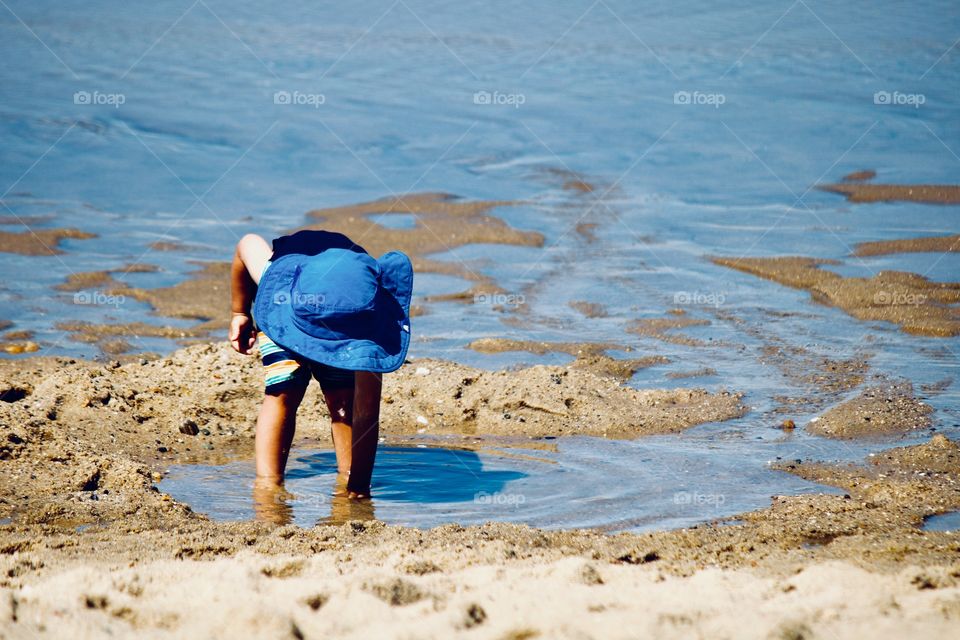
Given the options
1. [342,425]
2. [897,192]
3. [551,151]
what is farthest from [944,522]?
[551,151]

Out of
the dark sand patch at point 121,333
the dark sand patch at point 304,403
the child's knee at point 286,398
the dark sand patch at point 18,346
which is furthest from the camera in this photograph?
the dark sand patch at point 121,333

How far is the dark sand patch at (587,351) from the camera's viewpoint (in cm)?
Result: 742

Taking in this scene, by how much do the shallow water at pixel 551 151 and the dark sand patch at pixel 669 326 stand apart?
0.15 m

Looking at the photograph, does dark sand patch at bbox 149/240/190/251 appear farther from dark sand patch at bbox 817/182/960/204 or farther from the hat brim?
dark sand patch at bbox 817/182/960/204

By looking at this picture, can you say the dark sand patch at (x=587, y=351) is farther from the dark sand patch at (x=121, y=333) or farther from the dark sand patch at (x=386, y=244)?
the dark sand patch at (x=121, y=333)

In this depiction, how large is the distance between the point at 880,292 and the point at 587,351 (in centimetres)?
305

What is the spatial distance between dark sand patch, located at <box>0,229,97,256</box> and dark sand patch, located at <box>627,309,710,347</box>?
5.82 m

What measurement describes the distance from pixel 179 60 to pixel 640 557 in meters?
22.5

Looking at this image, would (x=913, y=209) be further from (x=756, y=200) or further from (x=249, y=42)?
(x=249, y=42)

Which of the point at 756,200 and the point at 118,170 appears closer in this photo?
the point at 756,200

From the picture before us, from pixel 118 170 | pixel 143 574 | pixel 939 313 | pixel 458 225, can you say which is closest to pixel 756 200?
pixel 458 225

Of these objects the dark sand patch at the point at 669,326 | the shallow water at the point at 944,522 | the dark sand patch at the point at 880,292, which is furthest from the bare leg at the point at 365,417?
the dark sand patch at the point at 880,292

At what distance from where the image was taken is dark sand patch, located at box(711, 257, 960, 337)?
28.2 feet

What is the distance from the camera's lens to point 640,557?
3.82 m
